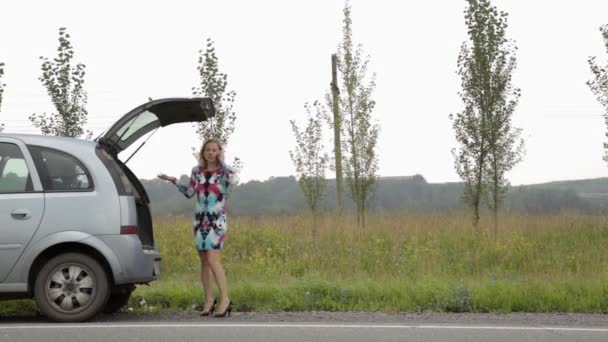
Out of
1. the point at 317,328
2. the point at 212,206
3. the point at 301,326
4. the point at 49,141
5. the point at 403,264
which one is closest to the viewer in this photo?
the point at 317,328

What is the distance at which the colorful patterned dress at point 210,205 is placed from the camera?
870 cm

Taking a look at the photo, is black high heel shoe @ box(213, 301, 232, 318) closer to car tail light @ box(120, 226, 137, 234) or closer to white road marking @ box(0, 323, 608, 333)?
white road marking @ box(0, 323, 608, 333)

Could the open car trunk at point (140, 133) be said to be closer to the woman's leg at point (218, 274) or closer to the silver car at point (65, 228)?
the silver car at point (65, 228)

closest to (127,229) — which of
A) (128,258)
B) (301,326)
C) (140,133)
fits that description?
(128,258)

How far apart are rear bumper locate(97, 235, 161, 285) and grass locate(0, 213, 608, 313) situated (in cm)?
142

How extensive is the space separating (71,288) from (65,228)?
592 mm

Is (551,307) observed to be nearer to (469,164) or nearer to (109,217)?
(109,217)

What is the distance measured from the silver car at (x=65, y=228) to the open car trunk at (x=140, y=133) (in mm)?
163

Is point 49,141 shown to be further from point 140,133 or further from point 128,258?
point 128,258

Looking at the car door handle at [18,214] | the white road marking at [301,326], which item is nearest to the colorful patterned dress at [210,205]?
the white road marking at [301,326]

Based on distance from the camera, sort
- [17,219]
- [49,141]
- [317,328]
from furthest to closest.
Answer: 1. [49,141]
2. [17,219]
3. [317,328]

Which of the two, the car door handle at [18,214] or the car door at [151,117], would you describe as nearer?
the car door handle at [18,214]

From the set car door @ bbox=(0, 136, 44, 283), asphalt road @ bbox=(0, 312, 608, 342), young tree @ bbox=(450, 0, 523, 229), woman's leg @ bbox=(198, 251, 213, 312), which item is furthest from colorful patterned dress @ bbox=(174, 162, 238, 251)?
young tree @ bbox=(450, 0, 523, 229)

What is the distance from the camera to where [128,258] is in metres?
8.12
